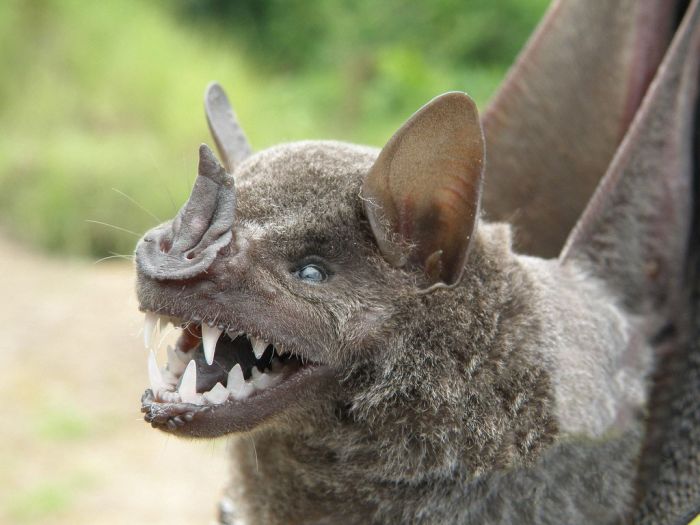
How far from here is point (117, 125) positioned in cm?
1109

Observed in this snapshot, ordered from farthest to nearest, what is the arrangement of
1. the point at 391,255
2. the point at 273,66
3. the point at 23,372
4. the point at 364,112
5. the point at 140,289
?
the point at 273,66
the point at 364,112
the point at 23,372
the point at 391,255
the point at 140,289

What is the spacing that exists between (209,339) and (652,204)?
144 cm

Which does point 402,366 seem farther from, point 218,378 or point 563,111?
point 563,111

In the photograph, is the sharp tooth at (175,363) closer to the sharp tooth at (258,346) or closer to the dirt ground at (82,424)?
the sharp tooth at (258,346)

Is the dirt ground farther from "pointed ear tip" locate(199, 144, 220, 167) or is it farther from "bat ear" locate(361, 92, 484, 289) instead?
"pointed ear tip" locate(199, 144, 220, 167)

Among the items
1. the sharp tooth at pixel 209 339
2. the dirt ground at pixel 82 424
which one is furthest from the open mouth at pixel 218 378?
the dirt ground at pixel 82 424

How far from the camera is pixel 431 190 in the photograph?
1967 mm

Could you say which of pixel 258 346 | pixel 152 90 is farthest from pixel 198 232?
pixel 152 90

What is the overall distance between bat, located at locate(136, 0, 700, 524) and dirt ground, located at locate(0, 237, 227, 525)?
2424 millimetres

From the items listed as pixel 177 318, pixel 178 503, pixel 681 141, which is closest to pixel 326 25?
pixel 178 503

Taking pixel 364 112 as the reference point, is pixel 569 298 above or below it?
above

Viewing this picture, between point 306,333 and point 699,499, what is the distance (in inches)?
47.9

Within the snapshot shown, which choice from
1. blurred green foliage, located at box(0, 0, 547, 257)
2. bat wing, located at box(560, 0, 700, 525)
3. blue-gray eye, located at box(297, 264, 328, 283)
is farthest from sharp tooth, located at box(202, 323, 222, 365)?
blurred green foliage, located at box(0, 0, 547, 257)

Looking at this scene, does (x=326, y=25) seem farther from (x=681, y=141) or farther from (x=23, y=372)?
(x=681, y=141)
